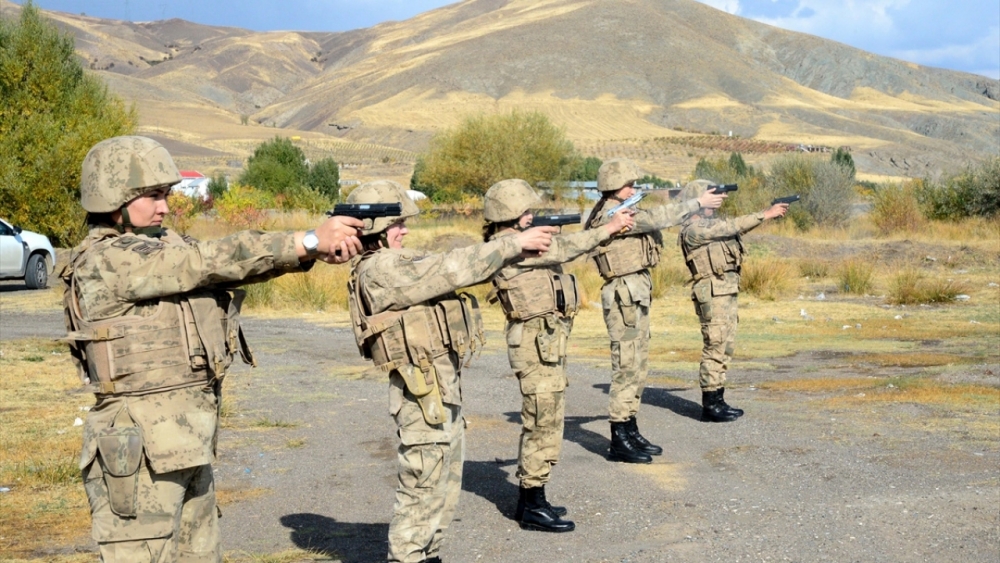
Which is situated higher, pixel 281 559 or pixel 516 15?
pixel 516 15

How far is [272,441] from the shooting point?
350 inches

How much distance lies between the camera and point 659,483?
749cm

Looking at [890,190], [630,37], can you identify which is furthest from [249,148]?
[890,190]

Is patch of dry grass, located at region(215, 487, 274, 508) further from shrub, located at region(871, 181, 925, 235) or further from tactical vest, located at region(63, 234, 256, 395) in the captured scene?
shrub, located at region(871, 181, 925, 235)

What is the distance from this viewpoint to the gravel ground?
6125 mm

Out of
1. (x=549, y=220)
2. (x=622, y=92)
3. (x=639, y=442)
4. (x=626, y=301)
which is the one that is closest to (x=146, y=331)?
(x=549, y=220)

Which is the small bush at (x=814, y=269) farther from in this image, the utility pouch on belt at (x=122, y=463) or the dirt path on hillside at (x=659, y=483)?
the utility pouch on belt at (x=122, y=463)

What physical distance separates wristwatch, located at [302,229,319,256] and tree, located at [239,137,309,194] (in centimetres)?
3981

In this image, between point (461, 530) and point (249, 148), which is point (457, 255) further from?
point (249, 148)

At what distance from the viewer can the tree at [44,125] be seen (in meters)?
26.6

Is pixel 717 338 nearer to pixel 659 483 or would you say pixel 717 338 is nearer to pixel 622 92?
pixel 659 483

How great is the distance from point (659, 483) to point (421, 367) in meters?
3.15

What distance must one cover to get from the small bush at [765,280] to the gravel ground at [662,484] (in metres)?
8.52

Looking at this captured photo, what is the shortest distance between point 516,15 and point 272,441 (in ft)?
567
